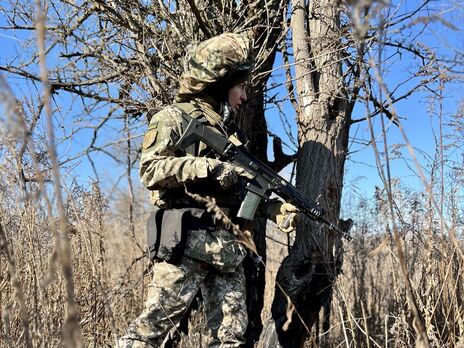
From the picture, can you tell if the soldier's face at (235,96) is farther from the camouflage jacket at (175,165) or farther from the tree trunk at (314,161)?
the tree trunk at (314,161)

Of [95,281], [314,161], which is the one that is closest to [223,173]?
[95,281]

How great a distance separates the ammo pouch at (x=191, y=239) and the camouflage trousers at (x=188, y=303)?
67 millimetres

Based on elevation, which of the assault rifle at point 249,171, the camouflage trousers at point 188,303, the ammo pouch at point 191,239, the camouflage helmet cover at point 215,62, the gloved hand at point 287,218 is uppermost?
the camouflage helmet cover at point 215,62

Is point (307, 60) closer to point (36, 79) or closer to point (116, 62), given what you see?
point (116, 62)

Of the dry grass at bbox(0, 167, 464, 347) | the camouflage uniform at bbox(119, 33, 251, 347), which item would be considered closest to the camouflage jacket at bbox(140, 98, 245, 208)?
the camouflage uniform at bbox(119, 33, 251, 347)

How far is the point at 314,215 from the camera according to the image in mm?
2746

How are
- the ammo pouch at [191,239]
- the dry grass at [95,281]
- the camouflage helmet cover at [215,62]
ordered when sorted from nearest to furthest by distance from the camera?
1. the dry grass at [95,281]
2. the ammo pouch at [191,239]
3. the camouflage helmet cover at [215,62]

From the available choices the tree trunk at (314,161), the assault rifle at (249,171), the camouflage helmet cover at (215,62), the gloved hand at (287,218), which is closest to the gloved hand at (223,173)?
the assault rifle at (249,171)

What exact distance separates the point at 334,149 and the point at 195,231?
1.20m

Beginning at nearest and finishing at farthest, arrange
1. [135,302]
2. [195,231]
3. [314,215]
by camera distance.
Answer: [195,231] < [314,215] < [135,302]

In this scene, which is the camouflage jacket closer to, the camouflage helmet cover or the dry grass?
the camouflage helmet cover

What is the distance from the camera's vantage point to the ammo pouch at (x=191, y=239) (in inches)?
93.8

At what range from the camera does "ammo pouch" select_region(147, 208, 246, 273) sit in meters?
2.38

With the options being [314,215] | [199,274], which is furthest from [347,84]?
[199,274]
